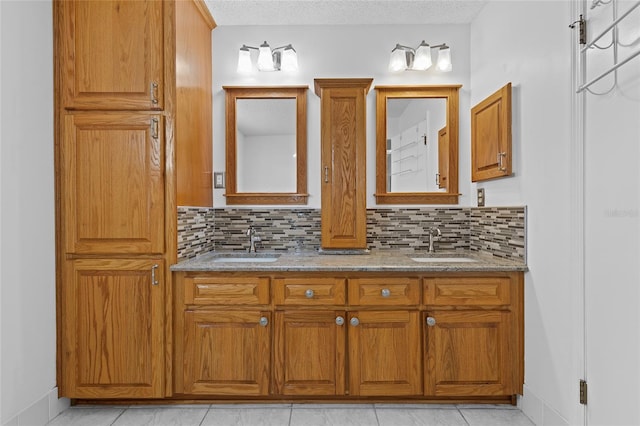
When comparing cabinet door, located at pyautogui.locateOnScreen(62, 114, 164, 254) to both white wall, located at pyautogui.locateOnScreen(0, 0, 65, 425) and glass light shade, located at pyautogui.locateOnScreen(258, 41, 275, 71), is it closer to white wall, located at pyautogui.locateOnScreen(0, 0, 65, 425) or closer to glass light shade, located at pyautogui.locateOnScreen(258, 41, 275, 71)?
white wall, located at pyautogui.locateOnScreen(0, 0, 65, 425)

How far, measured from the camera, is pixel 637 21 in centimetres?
143

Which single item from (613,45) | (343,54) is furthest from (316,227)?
(613,45)

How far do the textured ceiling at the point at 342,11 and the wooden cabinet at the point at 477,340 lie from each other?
5.84 ft

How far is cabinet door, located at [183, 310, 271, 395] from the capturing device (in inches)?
87.1

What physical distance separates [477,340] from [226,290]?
1411 mm

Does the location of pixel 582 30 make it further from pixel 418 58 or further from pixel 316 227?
pixel 316 227

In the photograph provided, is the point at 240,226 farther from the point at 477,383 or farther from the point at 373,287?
the point at 477,383

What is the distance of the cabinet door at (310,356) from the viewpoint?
2.21m

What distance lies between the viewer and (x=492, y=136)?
8.03 ft

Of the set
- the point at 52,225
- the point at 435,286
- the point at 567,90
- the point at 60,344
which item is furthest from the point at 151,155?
the point at 567,90

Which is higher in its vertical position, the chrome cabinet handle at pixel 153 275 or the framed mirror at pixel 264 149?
the framed mirror at pixel 264 149

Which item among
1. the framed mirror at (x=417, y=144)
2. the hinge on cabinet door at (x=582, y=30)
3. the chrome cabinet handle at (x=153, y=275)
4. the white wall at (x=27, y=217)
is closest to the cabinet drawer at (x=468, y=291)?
the framed mirror at (x=417, y=144)

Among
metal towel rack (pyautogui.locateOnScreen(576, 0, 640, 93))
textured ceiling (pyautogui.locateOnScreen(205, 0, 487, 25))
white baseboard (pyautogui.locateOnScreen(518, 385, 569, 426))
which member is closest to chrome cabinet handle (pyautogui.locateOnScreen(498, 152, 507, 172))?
metal towel rack (pyautogui.locateOnScreen(576, 0, 640, 93))

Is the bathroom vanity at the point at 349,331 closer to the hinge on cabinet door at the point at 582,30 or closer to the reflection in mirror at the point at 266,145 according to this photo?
the reflection in mirror at the point at 266,145
